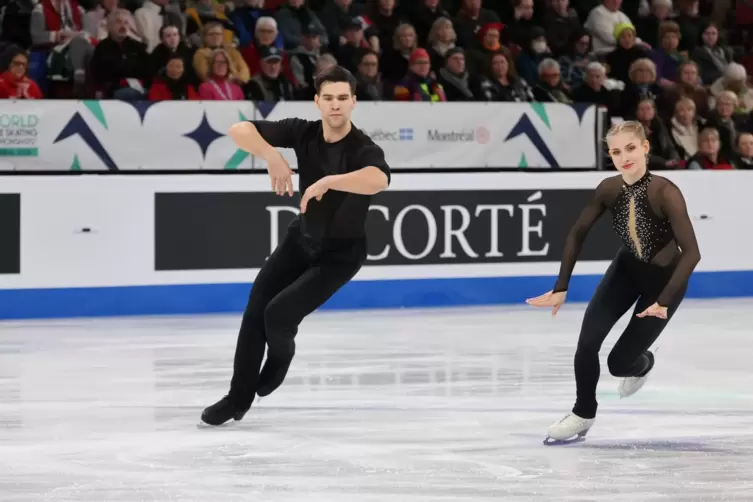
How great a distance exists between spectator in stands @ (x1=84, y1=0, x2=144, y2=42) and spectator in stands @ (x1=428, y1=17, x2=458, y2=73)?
2804mm

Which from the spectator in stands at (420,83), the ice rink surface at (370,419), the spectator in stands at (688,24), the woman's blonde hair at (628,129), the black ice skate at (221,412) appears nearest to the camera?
the ice rink surface at (370,419)

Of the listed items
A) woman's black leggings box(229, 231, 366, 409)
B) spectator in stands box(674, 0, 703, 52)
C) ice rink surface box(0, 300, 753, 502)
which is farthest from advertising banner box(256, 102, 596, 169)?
woman's black leggings box(229, 231, 366, 409)

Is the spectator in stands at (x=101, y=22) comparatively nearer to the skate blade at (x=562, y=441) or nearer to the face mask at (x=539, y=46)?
the face mask at (x=539, y=46)

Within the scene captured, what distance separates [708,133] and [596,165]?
1.28 m

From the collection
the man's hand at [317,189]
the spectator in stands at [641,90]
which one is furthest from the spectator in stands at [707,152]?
the man's hand at [317,189]

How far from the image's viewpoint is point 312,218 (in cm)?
579

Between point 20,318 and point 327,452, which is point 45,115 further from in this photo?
point 327,452

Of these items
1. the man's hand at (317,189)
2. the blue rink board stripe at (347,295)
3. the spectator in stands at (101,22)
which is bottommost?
the blue rink board stripe at (347,295)

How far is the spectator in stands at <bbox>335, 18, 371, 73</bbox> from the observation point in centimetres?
1258

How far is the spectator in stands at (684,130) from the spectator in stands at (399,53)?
255 centimetres

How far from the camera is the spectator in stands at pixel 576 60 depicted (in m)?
13.9

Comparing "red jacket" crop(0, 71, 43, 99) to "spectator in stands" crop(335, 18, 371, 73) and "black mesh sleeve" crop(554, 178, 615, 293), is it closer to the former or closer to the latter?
"spectator in stands" crop(335, 18, 371, 73)

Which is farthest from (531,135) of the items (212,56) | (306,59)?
(212,56)

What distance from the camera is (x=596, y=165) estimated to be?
12.4 meters
